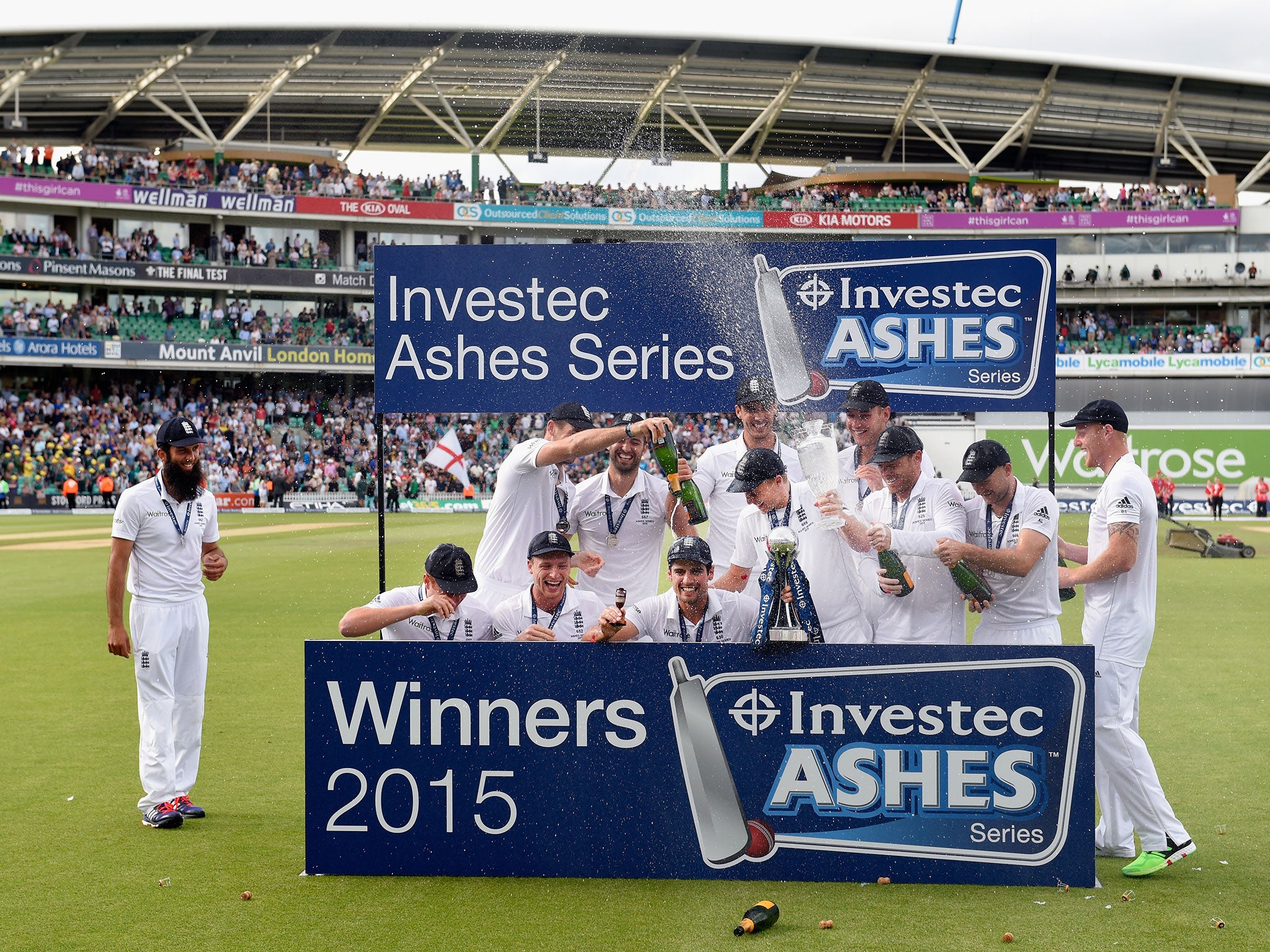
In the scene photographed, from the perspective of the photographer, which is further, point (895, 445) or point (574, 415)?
point (574, 415)

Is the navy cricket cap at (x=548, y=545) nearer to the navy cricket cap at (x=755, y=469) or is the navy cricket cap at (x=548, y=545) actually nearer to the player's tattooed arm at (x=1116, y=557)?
the navy cricket cap at (x=755, y=469)

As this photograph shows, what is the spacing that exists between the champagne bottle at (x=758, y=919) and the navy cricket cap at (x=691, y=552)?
1595 millimetres

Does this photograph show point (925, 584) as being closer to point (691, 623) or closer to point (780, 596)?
point (780, 596)

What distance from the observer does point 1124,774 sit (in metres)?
5.86

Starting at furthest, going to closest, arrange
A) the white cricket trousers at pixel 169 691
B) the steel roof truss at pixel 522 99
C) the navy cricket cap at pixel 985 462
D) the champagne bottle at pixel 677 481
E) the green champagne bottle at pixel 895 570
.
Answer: the steel roof truss at pixel 522 99 → the white cricket trousers at pixel 169 691 → the champagne bottle at pixel 677 481 → the navy cricket cap at pixel 985 462 → the green champagne bottle at pixel 895 570

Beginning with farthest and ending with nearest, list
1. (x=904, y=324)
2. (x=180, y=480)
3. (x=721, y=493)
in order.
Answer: (x=721, y=493) → (x=180, y=480) → (x=904, y=324)

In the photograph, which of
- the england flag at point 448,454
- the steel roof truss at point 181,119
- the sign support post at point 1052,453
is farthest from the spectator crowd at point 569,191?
the sign support post at point 1052,453

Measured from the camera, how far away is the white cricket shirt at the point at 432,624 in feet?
20.0

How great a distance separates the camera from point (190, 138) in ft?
174

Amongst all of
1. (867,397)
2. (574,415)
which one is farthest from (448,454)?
(867,397)

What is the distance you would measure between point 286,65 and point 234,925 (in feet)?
152

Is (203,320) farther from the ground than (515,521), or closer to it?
farther from the ground

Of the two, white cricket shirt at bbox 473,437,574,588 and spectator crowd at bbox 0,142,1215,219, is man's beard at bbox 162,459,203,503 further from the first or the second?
spectator crowd at bbox 0,142,1215,219

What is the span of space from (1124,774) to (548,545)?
3.02 meters
